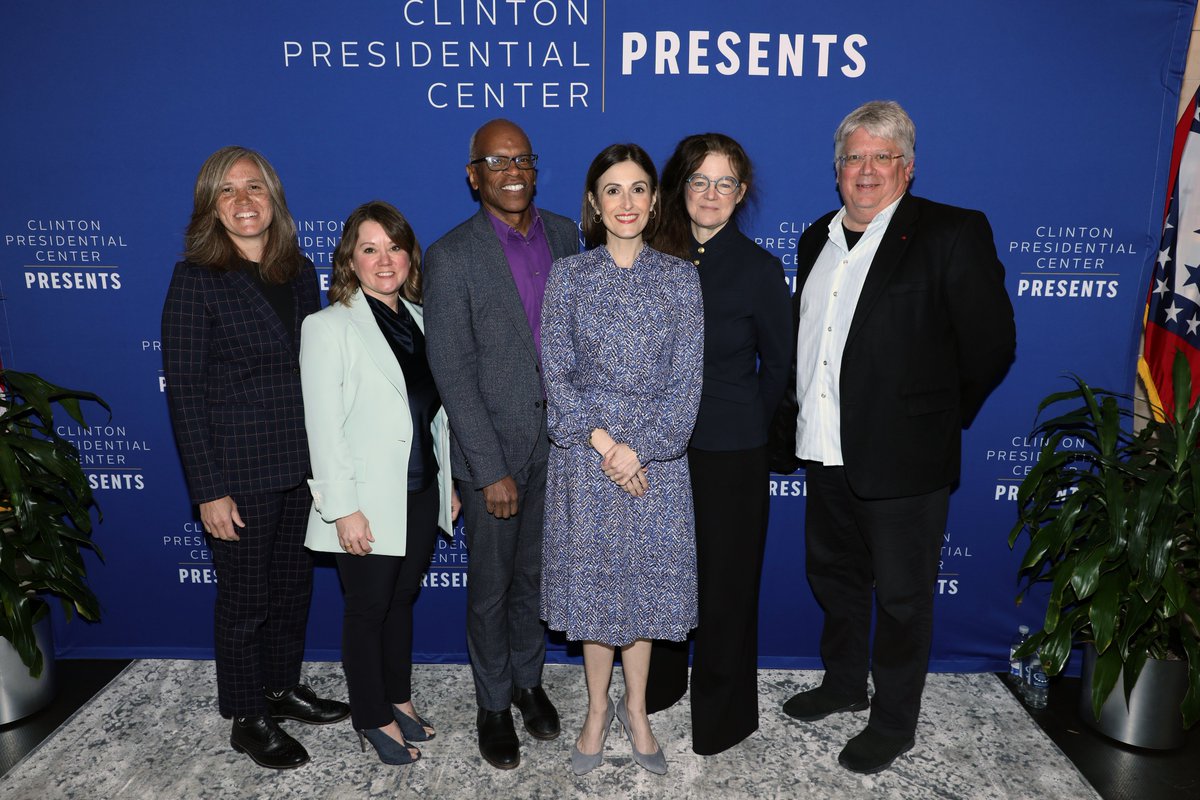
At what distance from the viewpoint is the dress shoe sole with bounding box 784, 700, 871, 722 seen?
2900 millimetres

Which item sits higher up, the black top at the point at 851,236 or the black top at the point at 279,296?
the black top at the point at 851,236

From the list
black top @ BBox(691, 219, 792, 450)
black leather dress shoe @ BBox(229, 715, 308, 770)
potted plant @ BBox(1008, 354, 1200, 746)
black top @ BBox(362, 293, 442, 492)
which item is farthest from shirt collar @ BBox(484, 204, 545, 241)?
potted plant @ BBox(1008, 354, 1200, 746)

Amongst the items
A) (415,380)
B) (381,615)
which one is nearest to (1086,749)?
(381,615)

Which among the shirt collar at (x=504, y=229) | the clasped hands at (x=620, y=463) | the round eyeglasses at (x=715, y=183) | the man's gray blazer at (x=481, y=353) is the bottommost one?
the clasped hands at (x=620, y=463)

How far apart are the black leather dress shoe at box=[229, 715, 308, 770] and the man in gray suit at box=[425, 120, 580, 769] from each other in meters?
0.64

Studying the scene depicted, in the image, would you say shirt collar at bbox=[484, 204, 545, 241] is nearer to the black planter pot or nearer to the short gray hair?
the short gray hair

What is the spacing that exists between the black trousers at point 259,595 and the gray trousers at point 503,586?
23.4 inches

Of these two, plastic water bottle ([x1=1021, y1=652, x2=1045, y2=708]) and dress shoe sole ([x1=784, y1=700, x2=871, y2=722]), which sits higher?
plastic water bottle ([x1=1021, y1=652, x2=1045, y2=708])

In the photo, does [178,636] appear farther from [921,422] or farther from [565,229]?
[921,422]

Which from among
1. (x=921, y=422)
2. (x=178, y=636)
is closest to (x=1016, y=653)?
(x=921, y=422)

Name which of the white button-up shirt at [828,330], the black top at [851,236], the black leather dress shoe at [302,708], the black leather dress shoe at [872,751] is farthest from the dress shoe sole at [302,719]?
the black top at [851,236]

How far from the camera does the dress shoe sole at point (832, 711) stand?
9.52ft

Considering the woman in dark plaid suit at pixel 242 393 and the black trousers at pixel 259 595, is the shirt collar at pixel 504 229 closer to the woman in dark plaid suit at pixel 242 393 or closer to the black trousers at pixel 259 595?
the woman in dark plaid suit at pixel 242 393

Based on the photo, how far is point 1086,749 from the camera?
274 cm
